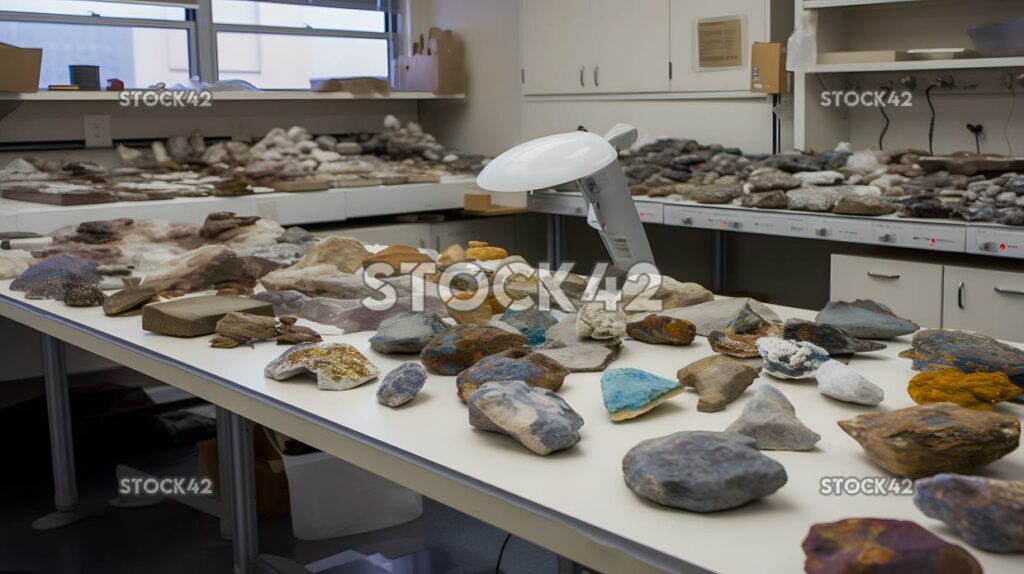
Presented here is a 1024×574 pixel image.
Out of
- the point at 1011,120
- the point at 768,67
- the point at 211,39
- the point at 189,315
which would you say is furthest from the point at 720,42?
the point at 189,315

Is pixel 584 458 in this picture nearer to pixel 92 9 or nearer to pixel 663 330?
pixel 663 330

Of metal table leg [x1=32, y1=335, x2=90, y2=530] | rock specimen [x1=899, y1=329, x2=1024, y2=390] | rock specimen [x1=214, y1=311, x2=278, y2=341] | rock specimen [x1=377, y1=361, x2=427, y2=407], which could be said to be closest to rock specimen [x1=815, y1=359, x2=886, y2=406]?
rock specimen [x1=899, y1=329, x2=1024, y2=390]

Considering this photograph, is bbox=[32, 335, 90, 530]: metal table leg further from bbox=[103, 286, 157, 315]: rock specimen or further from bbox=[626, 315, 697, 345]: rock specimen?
bbox=[626, 315, 697, 345]: rock specimen

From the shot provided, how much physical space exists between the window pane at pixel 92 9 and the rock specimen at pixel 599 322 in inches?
148

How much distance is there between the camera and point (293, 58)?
561 cm

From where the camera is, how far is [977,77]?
402 cm

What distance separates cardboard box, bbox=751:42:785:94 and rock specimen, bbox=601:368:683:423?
296cm

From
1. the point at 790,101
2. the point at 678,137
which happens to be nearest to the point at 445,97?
the point at 678,137

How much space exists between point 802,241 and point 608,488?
3686 millimetres

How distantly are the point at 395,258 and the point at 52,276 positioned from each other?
0.89 metres

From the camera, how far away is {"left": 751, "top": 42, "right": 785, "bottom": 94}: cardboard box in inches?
166

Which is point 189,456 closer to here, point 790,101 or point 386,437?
point 386,437

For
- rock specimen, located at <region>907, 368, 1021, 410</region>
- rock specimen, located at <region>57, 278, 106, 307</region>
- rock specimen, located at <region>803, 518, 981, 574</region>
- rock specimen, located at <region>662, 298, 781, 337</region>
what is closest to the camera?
rock specimen, located at <region>803, 518, 981, 574</region>

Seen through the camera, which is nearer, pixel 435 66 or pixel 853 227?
pixel 853 227
